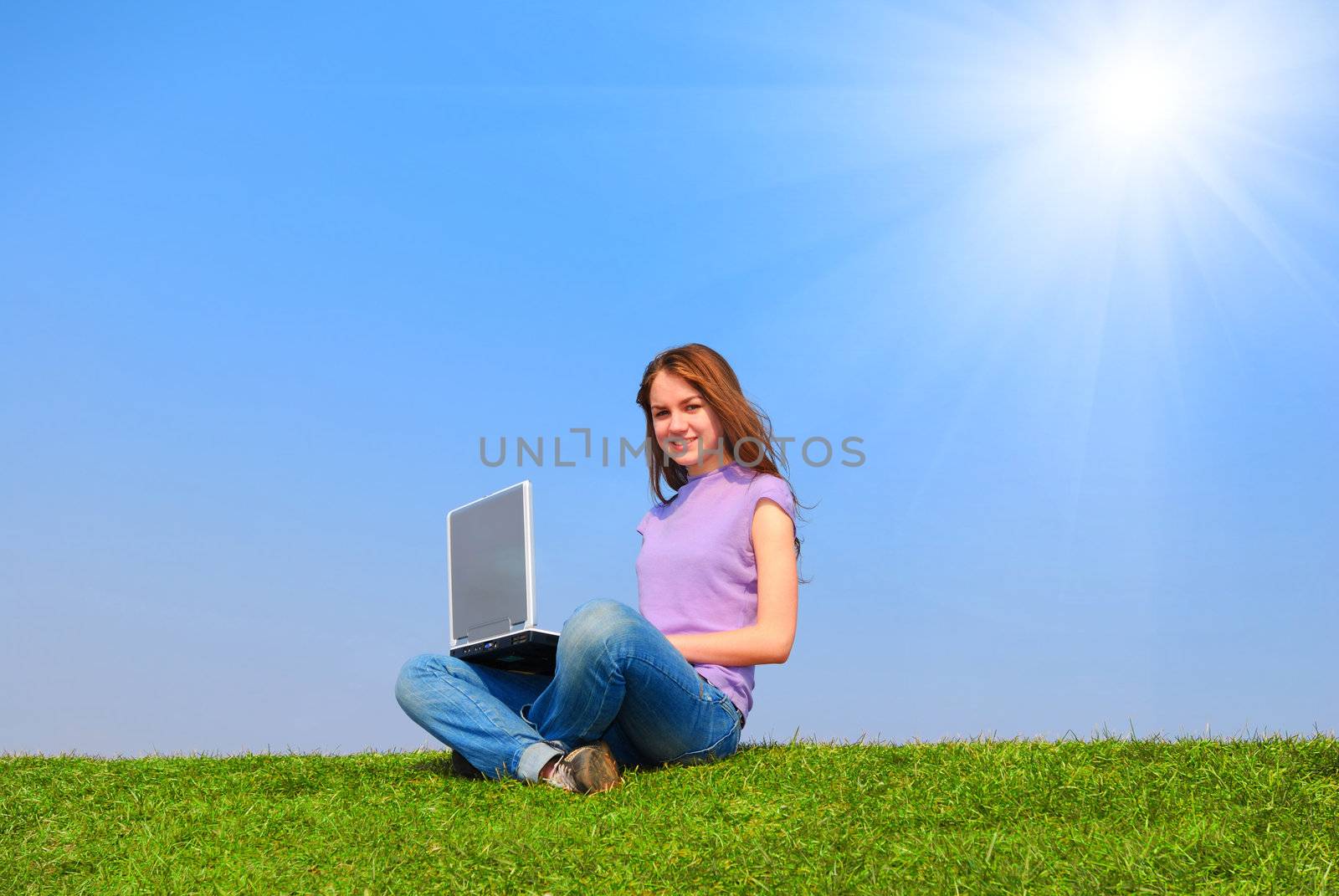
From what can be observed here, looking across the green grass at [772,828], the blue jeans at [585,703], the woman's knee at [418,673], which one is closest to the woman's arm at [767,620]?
the blue jeans at [585,703]

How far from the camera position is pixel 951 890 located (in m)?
3.71

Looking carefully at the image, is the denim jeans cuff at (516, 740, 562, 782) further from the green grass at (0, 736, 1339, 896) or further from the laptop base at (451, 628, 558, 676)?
the laptop base at (451, 628, 558, 676)

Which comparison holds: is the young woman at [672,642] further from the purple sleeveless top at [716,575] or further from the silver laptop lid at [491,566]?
the silver laptop lid at [491,566]

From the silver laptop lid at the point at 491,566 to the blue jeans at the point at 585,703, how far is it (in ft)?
0.91

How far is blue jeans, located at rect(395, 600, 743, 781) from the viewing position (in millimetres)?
4805

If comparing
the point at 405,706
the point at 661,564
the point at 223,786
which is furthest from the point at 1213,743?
the point at 223,786

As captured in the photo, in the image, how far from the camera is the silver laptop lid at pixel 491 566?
5246mm

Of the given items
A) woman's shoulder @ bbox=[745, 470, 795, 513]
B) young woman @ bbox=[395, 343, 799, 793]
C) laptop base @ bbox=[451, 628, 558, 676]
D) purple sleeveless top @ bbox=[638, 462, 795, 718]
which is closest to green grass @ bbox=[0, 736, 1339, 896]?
young woman @ bbox=[395, 343, 799, 793]

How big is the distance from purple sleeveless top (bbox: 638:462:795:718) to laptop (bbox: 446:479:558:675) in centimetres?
62

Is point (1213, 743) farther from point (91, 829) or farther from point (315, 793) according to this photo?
point (91, 829)

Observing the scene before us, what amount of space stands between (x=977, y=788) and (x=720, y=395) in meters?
2.29

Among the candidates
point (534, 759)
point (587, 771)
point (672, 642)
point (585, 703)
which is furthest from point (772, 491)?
point (534, 759)

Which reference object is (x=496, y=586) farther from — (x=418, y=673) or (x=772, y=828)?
(x=772, y=828)

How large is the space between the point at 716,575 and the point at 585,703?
90cm
